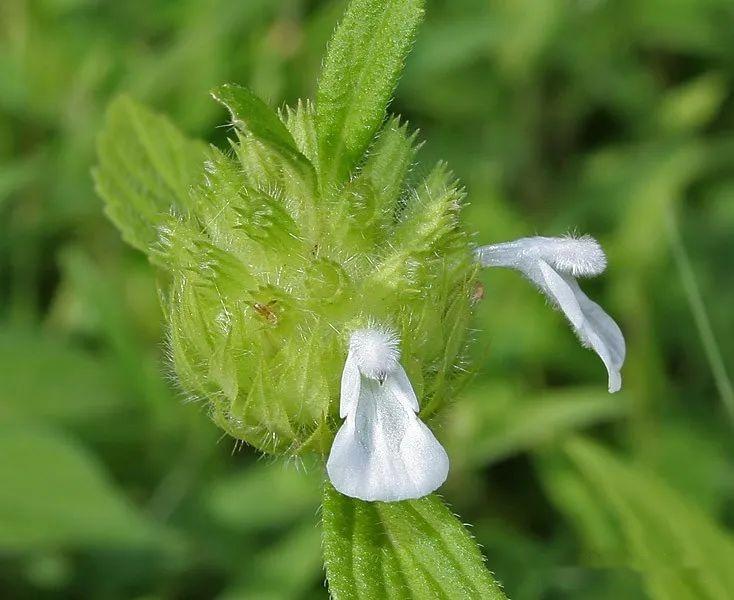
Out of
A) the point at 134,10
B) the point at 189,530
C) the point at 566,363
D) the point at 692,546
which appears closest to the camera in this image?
the point at 692,546

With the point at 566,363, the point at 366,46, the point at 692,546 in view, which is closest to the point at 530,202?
the point at 566,363

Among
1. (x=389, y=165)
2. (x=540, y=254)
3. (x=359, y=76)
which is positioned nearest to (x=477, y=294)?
(x=540, y=254)

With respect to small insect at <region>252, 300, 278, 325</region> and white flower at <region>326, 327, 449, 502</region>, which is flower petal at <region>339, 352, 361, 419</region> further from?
small insect at <region>252, 300, 278, 325</region>

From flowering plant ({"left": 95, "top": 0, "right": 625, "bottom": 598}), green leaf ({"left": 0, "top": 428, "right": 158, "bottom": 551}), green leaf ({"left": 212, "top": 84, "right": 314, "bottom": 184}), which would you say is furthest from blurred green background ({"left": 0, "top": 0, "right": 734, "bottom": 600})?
green leaf ({"left": 212, "top": 84, "right": 314, "bottom": 184})

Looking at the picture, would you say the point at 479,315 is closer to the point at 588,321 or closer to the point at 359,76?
the point at 588,321

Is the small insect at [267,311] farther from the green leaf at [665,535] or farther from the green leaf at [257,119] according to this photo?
the green leaf at [665,535]

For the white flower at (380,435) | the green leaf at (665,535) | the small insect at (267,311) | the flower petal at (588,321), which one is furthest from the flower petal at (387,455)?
the green leaf at (665,535)

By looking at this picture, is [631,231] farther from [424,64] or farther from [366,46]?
[366,46]
